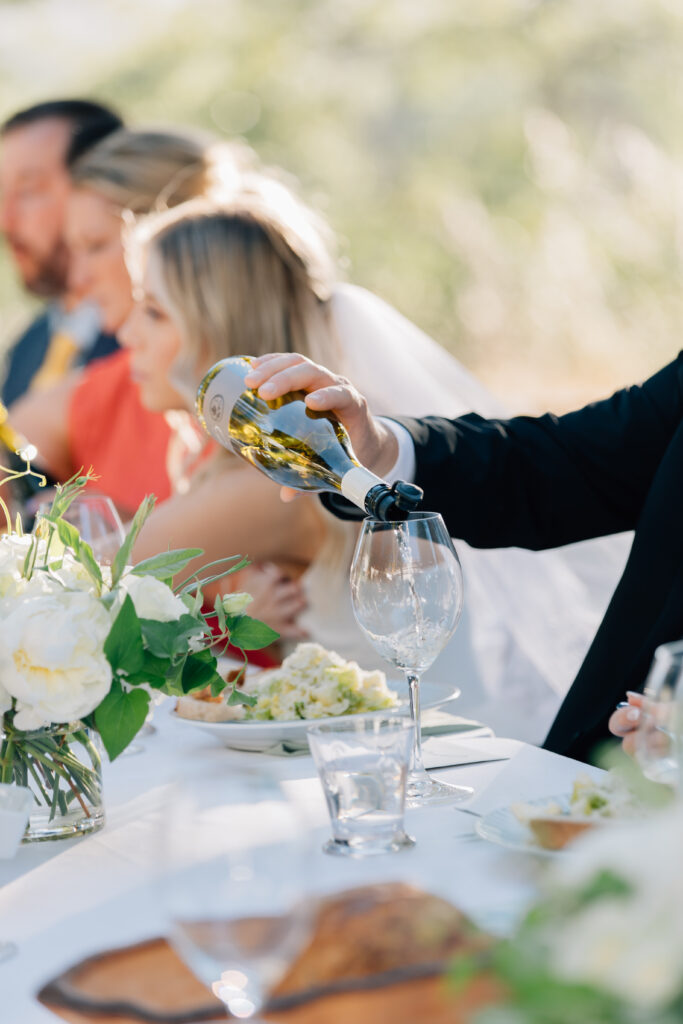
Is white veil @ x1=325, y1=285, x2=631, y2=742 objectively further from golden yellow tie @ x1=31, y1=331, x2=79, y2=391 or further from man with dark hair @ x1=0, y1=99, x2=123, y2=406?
golden yellow tie @ x1=31, y1=331, x2=79, y2=391

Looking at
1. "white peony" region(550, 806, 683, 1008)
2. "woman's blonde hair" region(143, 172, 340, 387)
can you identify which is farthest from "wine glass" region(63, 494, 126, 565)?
"white peony" region(550, 806, 683, 1008)

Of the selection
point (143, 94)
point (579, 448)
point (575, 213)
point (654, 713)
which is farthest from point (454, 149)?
point (654, 713)

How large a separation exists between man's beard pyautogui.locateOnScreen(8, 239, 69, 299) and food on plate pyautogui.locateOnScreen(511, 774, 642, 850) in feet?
11.7

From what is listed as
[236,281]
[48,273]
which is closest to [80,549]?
[236,281]

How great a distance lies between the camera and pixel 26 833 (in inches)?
34.0

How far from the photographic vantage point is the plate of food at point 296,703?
3.53ft

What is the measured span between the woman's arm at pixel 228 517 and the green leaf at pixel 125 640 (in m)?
1.15

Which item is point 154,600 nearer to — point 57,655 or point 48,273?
point 57,655

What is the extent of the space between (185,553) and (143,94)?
7.74m

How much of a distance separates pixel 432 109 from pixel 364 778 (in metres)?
7.80

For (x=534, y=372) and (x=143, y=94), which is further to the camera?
(x=143, y=94)

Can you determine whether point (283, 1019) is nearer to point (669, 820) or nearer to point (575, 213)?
point (669, 820)

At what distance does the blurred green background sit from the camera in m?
6.67

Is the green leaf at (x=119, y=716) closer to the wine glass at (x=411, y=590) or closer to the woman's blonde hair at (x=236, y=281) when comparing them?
the wine glass at (x=411, y=590)
